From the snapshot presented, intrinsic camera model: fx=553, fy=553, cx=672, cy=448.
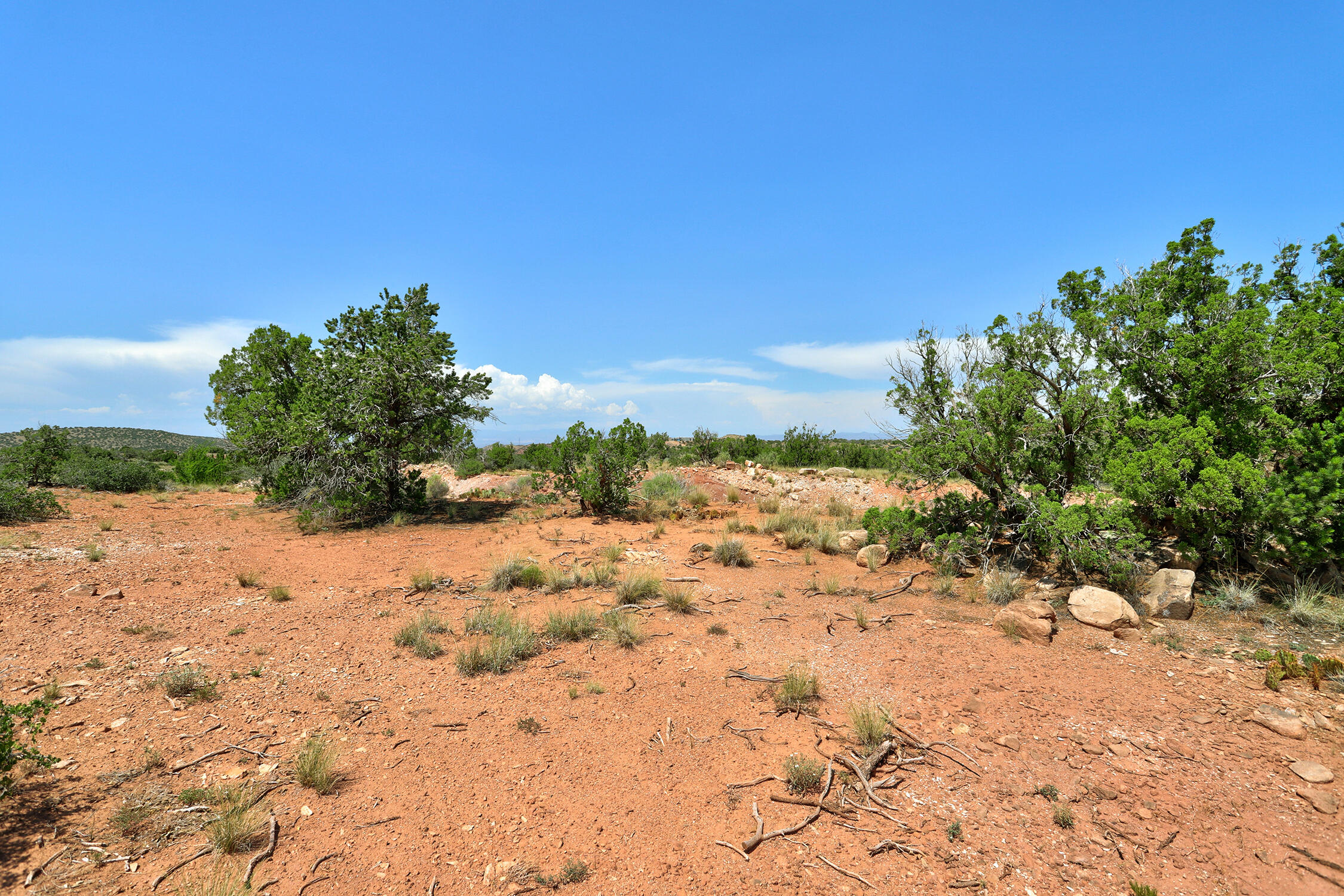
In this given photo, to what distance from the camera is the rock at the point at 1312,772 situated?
3.76m

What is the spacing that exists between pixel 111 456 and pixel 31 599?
65.4 feet

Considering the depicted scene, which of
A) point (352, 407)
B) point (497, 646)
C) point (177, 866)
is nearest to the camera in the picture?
point (177, 866)

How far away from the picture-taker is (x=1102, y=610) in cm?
654

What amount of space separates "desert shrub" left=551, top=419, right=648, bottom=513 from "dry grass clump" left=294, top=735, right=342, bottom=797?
10795 mm

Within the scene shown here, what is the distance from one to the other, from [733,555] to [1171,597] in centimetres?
608

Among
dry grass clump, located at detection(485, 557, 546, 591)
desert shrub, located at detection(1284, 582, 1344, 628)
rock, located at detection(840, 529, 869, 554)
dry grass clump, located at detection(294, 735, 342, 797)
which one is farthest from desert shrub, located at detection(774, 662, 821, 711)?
rock, located at detection(840, 529, 869, 554)

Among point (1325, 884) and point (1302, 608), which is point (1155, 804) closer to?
point (1325, 884)

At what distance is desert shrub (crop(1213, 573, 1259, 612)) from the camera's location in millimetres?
6465

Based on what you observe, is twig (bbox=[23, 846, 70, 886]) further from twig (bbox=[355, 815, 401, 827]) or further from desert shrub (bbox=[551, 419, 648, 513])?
desert shrub (bbox=[551, 419, 648, 513])

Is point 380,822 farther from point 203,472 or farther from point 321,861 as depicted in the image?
point 203,472

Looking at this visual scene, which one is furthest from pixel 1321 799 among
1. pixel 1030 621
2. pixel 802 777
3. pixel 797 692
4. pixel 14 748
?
pixel 14 748

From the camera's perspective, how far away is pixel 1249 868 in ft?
10.3

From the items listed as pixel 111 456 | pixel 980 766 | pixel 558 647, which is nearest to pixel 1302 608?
pixel 980 766

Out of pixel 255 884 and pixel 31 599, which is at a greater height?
pixel 31 599
